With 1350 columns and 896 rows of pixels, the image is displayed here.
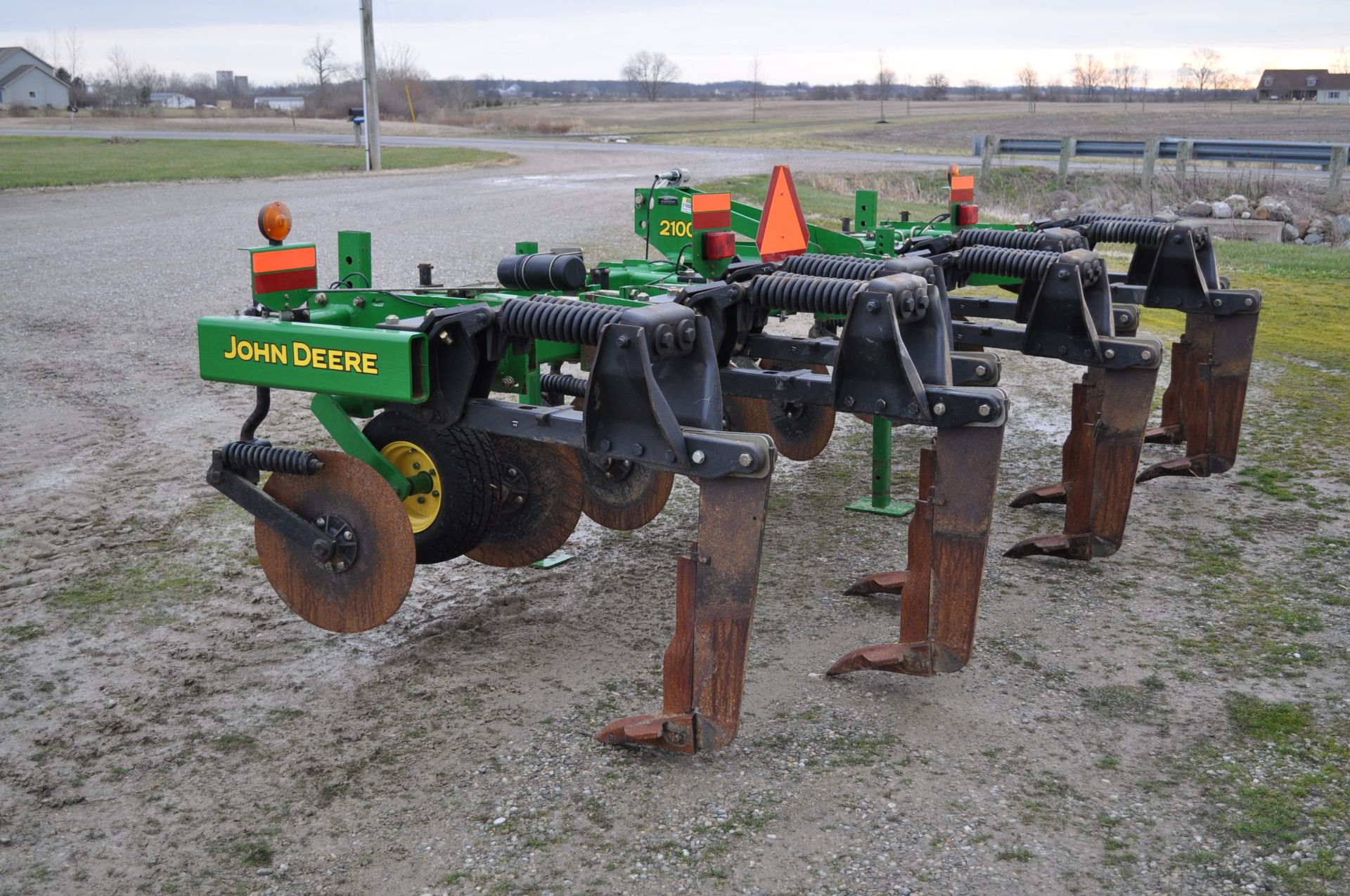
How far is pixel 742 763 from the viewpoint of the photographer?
3709mm

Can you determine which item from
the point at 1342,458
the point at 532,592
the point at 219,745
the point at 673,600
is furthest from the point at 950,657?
the point at 1342,458

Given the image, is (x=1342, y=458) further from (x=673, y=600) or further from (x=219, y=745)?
(x=219, y=745)

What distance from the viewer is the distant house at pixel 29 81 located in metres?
80.4

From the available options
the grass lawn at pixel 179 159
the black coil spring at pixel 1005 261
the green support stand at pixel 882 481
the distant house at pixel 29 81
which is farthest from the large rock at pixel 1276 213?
the distant house at pixel 29 81

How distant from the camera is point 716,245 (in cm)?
532

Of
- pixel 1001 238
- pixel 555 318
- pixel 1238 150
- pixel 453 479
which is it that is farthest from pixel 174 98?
pixel 555 318

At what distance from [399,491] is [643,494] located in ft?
4.42

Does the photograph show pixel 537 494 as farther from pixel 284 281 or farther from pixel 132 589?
pixel 132 589

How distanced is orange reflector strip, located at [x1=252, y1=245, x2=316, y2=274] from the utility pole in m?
21.9

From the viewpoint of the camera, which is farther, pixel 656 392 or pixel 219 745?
pixel 219 745

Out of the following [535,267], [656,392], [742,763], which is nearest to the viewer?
[656,392]

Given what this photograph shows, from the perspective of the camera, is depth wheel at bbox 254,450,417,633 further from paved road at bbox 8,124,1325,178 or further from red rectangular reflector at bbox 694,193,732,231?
paved road at bbox 8,124,1325,178

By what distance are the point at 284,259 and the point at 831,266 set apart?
212cm

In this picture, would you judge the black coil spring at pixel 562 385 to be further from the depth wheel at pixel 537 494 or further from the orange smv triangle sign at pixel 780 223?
the orange smv triangle sign at pixel 780 223
